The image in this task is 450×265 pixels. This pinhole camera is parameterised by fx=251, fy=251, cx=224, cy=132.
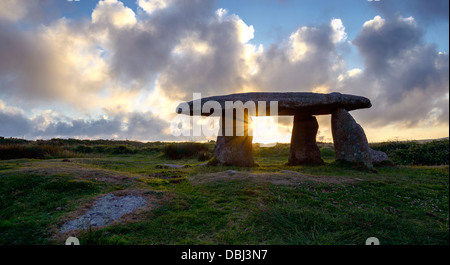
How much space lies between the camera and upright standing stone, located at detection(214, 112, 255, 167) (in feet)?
41.5

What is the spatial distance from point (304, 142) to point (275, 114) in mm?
2532

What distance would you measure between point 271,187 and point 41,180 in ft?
20.5

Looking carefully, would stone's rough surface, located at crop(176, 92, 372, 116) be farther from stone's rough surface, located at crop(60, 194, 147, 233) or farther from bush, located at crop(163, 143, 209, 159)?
bush, located at crop(163, 143, 209, 159)

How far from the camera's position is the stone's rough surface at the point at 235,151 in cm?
1264

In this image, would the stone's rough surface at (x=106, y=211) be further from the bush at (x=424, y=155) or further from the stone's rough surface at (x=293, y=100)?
the bush at (x=424, y=155)

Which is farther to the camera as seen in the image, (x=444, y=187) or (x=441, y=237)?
(x=444, y=187)

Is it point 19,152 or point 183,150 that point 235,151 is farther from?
point 19,152

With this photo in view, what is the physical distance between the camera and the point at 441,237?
408 centimetres

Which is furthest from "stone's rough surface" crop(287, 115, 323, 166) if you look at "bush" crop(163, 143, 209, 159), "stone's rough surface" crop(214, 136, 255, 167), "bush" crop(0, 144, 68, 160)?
"bush" crop(0, 144, 68, 160)

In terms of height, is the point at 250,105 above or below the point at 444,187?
above

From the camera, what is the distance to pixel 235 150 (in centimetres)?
1274
